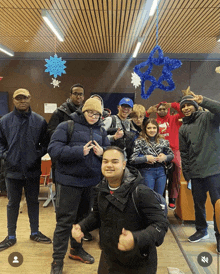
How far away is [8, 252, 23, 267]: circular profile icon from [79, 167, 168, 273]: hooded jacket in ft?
4.26

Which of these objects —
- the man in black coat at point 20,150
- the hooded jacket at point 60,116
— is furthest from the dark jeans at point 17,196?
the hooded jacket at point 60,116

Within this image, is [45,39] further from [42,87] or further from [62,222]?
[62,222]

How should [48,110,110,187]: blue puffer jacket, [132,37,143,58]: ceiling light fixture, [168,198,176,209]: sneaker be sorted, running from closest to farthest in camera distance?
[48,110,110,187]: blue puffer jacket < [168,198,176,209]: sneaker < [132,37,143,58]: ceiling light fixture

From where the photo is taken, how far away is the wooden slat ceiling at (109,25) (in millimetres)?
3742

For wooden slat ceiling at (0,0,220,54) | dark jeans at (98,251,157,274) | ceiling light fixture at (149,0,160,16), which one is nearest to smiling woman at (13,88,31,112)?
dark jeans at (98,251,157,274)

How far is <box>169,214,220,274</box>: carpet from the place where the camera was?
2133 millimetres

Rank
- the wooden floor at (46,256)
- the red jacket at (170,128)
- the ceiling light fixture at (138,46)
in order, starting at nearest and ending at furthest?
the wooden floor at (46,256), the red jacket at (170,128), the ceiling light fixture at (138,46)

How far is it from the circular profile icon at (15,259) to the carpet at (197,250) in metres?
1.67

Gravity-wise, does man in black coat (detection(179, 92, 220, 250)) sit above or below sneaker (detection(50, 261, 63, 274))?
above

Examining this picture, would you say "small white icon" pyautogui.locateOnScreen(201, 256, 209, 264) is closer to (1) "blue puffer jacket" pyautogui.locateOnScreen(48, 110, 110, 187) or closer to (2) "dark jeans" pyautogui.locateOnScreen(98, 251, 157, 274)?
(2) "dark jeans" pyautogui.locateOnScreen(98, 251, 157, 274)

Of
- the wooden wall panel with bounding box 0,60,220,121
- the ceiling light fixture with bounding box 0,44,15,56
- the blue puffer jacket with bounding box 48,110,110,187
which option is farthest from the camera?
the wooden wall panel with bounding box 0,60,220,121

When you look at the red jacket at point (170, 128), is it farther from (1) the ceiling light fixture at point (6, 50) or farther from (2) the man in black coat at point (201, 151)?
(1) the ceiling light fixture at point (6, 50)

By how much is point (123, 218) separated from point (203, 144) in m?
1.53

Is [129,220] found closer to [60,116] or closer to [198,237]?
[60,116]
